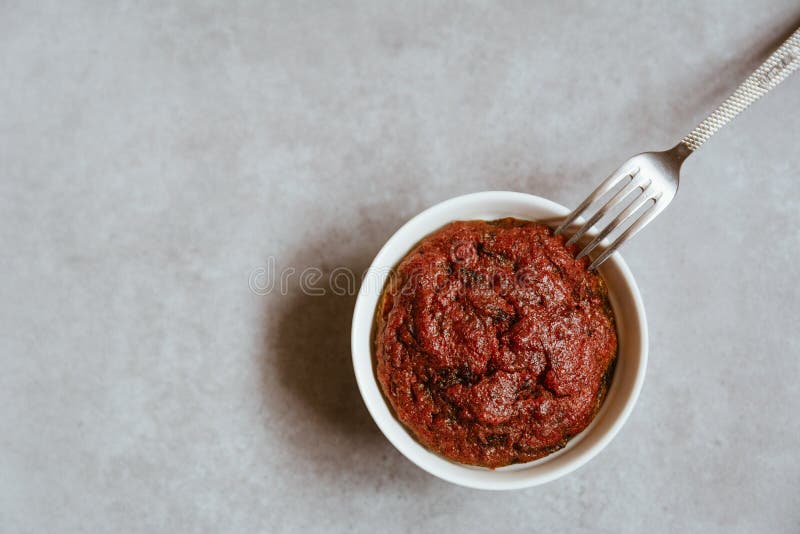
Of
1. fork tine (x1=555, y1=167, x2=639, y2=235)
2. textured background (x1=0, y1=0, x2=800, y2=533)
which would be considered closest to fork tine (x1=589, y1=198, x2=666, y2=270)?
fork tine (x1=555, y1=167, x2=639, y2=235)

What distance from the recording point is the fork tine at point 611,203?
218 cm

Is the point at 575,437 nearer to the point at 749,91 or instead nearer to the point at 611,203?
the point at 611,203

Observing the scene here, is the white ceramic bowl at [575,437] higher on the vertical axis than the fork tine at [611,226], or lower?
lower

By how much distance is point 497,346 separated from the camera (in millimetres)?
2084

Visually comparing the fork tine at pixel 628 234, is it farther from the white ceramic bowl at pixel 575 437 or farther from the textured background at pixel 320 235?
the textured background at pixel 320 235

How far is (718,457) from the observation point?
2693mm

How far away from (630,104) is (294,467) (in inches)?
86.6

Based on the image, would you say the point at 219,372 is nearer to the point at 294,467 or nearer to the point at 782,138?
the point at 294,467

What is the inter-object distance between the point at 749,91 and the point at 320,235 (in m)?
1.81

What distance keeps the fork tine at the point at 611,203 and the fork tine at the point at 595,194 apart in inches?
1.2

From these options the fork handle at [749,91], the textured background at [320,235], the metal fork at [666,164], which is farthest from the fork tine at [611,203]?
the textured background at [320,235]

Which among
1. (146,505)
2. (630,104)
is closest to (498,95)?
(630,104)

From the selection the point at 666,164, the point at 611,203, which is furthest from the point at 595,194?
the point at 666,164

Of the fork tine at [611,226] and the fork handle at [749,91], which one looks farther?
the fork handle at [749,91]
